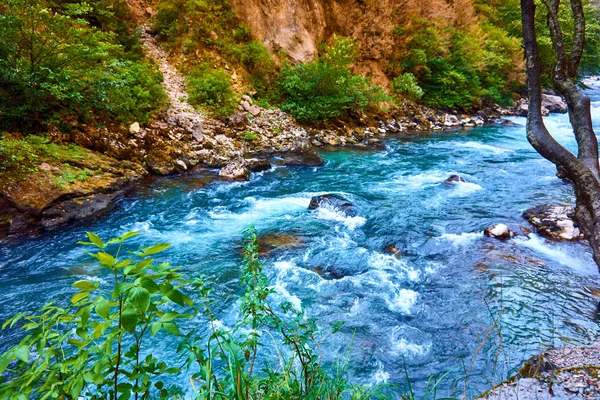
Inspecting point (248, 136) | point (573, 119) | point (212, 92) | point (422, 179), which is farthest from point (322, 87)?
point (573, 119)

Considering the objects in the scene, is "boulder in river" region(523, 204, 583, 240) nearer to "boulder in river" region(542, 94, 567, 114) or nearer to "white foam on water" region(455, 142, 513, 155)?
"white foam on water" region(455, 142, 513, 155)

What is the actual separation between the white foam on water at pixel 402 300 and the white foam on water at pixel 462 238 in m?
1.95

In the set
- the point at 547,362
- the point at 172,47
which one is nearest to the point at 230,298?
the point at 547,362

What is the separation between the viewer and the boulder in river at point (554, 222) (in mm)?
6234

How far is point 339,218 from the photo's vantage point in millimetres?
7430

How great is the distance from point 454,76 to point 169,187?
53.5 feet

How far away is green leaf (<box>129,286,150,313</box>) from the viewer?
3.57 feet

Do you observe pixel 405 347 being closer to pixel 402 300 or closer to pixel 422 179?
pixel 402 300

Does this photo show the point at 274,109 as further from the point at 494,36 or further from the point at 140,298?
the point at 494,36

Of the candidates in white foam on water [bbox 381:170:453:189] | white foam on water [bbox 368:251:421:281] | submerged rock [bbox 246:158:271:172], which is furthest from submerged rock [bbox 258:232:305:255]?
white foam on water [bbox 381:170:453:189]

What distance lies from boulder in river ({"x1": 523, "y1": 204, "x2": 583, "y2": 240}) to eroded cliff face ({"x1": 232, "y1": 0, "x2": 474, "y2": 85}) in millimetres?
11467

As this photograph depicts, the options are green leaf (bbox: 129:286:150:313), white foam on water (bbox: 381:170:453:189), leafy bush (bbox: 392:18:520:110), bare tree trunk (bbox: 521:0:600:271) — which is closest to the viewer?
green leaf (bbox: 129:286:150:313)

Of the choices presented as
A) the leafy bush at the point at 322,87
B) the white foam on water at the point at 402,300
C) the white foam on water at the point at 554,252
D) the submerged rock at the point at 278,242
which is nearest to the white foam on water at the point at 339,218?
the submerged rock at the point at 278,242

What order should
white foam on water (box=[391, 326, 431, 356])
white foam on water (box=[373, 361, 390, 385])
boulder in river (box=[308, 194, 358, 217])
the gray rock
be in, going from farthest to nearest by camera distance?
boulder in river (box=[308, 194, 358, 217])
the gray rock
white foam on water (box=[391, 326, 431, 356])
white foam on water (box=[373, 361, 390, 385])
